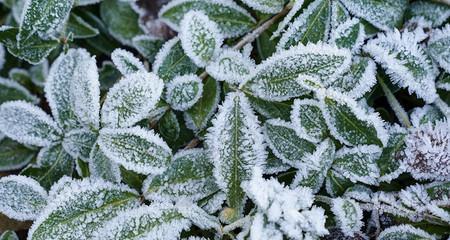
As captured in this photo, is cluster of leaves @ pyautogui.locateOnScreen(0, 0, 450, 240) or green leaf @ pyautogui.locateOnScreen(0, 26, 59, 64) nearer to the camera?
cluster of leaves @ pyautogui.locateOnScreen(0, 0, 450, 240)

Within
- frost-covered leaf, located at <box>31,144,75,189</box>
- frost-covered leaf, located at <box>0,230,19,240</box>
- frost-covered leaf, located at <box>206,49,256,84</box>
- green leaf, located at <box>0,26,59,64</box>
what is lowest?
frost-covered leaf, located at <box>0,230,19,240</box>

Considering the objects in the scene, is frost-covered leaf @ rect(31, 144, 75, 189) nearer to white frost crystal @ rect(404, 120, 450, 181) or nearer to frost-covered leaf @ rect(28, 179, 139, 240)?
frost-covered leaf @ rect(28, 179, 139, 240)

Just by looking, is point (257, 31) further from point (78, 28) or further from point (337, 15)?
point (78, 28)

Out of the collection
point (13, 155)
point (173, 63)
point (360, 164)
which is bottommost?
point (13, 155)

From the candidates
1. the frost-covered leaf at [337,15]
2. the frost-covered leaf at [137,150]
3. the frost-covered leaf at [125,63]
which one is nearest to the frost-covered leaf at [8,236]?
the frost-covered leaf at [137,150]

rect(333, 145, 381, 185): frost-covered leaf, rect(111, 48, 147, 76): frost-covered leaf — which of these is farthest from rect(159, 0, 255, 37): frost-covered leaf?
rect(333, 145, 381, 185): frost-covered leaf

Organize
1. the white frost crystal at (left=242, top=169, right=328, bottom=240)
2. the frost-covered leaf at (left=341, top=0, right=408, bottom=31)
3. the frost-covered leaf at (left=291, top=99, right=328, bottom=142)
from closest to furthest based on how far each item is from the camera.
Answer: the white frost crystal at (left=242, top=169, right=328, bottom=240) < the frost-covered leaf at (left=291, top=99, right=328, bottom=142) < the frost-covered leaf at (left=341, top=0, right=408, bottom=31)

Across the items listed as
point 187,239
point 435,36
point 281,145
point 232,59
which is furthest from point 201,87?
point 435,36

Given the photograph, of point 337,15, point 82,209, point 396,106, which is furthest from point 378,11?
point 82,209
